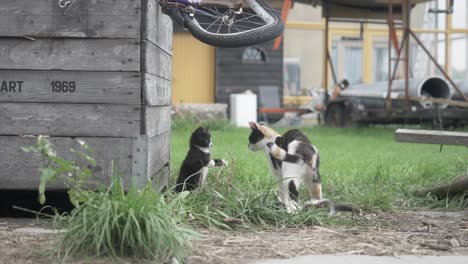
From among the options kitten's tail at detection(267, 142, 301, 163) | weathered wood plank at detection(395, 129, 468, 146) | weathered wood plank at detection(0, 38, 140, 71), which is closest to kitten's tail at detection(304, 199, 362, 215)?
kitten's tail at detection(267, 142, 301, 163)

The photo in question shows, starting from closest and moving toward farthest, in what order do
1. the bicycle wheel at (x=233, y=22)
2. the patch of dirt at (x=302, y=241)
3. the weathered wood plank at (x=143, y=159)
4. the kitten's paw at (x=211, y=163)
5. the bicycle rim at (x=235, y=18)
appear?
the patch of dirt at (x=302, y=241), the weathered wood plank at (x=143, y=159), the bicycle wheel at (x=233, y=22), the bicycle rim at (x=235, y=18), the kitten's paw at (x=211, y=163)

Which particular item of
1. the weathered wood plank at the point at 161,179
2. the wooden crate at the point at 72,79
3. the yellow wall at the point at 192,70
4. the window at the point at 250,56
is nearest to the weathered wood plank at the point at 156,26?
the wooden crate at the point at 72,79

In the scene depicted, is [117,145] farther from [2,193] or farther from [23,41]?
[2,193]

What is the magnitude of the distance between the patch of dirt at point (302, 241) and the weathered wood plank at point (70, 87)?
0.92 meters

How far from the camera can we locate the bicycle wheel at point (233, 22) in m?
6.00

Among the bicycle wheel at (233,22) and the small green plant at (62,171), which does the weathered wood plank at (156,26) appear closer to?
the bicycle wheel at (233,22)

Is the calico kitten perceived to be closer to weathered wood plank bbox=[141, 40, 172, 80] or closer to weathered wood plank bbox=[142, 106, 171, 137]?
weathered wood plank bbox=[142, 106, 171, 137]

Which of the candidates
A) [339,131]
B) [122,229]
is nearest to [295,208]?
[122,229]

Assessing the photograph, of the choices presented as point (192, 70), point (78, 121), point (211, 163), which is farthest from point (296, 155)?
point (192, 70)

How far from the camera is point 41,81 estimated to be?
5469 millimetres

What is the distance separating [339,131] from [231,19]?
11.5 m

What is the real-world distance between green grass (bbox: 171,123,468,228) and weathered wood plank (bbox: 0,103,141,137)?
2.39 ft

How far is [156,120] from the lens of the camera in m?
5.96

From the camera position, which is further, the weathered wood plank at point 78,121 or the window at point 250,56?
the window at point 250,56
